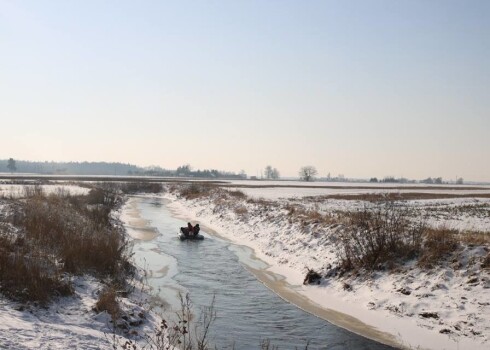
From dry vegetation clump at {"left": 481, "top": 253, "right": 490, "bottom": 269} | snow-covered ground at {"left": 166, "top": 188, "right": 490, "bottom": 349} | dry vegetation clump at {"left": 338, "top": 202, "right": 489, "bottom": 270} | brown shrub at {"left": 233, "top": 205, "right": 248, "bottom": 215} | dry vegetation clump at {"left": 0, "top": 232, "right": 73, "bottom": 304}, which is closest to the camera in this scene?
dry vegetation clump at {"left": 0, "top": 232, "right": 73, "bottom": 304}

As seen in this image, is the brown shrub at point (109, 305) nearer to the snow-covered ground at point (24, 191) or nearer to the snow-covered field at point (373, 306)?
the snow-covered field at point (373, 306)

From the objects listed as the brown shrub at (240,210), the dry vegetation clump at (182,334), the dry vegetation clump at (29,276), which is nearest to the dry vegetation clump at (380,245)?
the dry vegetation clump at (182,334)

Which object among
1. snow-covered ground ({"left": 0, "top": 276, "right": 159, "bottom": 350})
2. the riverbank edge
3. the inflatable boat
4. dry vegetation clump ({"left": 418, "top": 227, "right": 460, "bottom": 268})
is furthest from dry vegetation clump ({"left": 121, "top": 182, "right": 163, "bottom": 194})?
snow-covered ground ({"left": 0, "top": 276, "right": 159, "bottom": 350})

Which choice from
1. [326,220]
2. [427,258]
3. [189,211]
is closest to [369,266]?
[427,258]

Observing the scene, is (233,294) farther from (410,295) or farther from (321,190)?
(321,190)

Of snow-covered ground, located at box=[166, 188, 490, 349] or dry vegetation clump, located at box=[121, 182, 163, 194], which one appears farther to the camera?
dry vegetation clump, located at box=[121, 182, 163, 194]

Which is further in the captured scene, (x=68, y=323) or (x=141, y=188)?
(x=141, y=188)

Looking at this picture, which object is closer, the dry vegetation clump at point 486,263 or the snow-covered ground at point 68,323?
the snow-covered ground at point 68,323

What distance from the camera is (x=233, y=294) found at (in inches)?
551

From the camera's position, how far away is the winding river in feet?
33.3

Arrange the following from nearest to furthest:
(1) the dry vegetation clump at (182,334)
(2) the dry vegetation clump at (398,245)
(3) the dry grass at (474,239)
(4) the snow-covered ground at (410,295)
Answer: (1) the dry vegetation clump at (182,334) → (4) the snow-covered ground at (410,295) → (3) the dry grass at (474,239) → (2) the dry vegetation clump at (398,245)

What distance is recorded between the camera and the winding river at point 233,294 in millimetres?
10148

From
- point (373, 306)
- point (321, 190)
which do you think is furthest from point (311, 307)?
point (321, 190)

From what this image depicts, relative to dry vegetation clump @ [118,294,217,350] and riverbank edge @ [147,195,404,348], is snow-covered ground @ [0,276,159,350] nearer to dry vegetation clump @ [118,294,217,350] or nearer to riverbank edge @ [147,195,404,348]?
dry vegetation clump @ [118,294,217,350]
